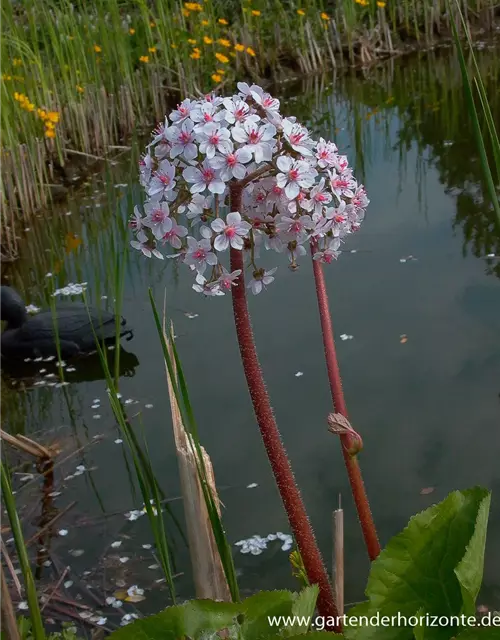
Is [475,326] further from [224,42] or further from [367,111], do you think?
[224,42]

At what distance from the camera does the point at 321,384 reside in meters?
3.14

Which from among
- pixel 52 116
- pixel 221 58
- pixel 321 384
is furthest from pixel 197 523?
pixel 221 58

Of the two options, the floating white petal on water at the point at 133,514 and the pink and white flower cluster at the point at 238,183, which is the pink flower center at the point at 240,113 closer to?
the pink and white flower cluster at the point at 238,183

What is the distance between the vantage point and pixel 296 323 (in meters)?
3.64

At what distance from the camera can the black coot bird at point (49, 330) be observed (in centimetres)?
379

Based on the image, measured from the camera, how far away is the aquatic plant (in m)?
1.14

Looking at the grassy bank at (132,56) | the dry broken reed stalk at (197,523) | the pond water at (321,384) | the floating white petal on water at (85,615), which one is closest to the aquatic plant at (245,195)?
the dry broken reed stalk at (197,523)

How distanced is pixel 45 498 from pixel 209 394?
745 mm

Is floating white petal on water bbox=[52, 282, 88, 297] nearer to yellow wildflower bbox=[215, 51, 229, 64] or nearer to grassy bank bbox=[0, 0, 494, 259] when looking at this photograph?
grassy bank bbox=[0, 0, 494, 259]

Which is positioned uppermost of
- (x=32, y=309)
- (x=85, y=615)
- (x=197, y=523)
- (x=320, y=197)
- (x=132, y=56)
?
(x=132, y=56)

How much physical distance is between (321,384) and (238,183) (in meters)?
2.02

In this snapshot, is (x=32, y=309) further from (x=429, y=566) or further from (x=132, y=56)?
(x=132, y=56)

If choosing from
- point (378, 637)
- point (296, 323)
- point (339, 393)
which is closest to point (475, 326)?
point (296, 323)

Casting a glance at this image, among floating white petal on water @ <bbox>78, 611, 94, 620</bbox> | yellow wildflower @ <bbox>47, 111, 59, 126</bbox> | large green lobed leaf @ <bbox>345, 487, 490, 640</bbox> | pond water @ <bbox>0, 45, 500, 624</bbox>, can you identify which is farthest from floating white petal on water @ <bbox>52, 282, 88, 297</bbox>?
large green lobed leaf @ <bbox>345, 487, 490, 640</bbox>
